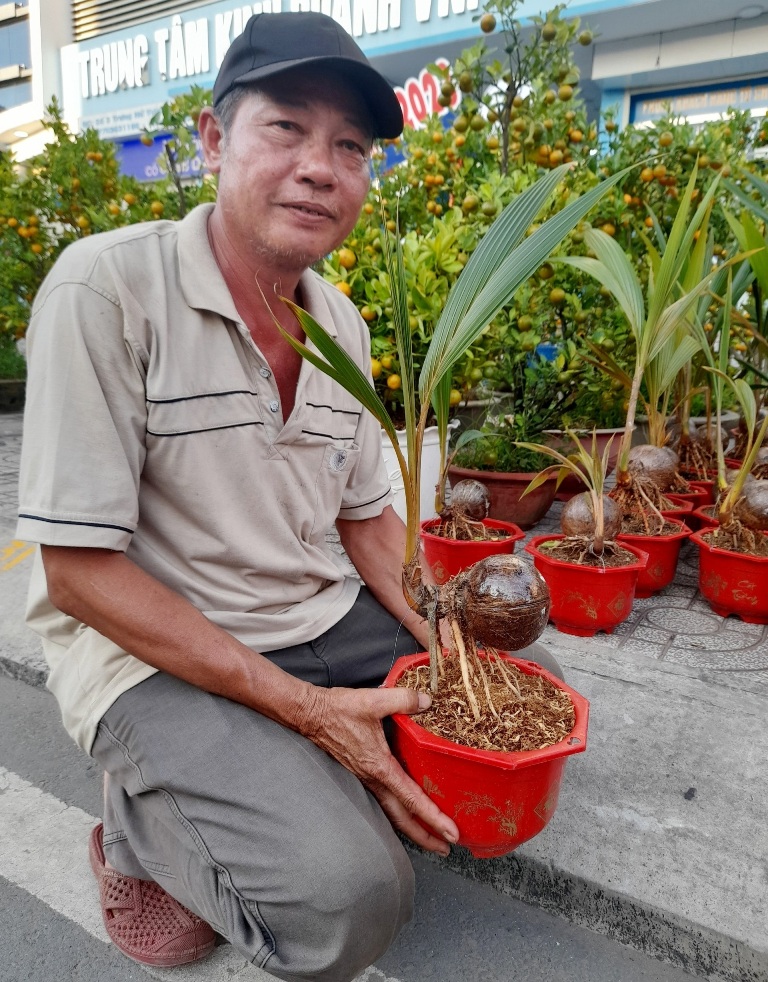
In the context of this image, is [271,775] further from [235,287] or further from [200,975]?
[235,287]

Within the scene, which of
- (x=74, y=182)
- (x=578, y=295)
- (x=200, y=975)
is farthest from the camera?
(x=74, y=182)

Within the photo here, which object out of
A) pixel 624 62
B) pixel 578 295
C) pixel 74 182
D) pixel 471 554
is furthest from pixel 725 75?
pixel 471 554

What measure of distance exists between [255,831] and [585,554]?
1641 mm

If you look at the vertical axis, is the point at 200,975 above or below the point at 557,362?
below

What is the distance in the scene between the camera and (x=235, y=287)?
1552 mm

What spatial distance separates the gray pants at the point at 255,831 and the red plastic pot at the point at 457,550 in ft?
4.50

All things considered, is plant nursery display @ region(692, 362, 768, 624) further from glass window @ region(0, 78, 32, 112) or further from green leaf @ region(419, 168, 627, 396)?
glass window @ region(0, 78, 32, 112)

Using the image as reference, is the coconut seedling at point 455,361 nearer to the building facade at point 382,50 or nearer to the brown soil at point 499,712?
the brown soil at point 499,712

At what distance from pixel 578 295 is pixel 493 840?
315cm

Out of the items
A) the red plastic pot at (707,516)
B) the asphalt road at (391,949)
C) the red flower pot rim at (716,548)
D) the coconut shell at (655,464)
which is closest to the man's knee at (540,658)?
the asphalt road at (391,949)

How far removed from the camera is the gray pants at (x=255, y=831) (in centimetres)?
118

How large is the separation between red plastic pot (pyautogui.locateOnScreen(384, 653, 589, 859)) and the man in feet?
0.16

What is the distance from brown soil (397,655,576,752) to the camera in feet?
4.05

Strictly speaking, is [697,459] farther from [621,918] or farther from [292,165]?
[292,165]
